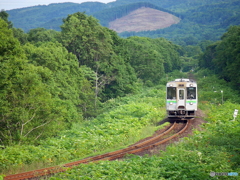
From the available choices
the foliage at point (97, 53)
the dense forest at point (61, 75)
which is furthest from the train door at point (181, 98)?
the foliage at point (97, 53)

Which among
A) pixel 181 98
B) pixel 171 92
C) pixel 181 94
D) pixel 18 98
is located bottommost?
pixel 181 98

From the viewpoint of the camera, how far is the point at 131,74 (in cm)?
4891

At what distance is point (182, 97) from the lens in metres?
19.8

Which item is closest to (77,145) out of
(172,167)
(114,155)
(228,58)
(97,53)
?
(114,155)

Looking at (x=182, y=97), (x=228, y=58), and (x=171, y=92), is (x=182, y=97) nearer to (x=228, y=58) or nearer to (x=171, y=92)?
(x=171, y=92)

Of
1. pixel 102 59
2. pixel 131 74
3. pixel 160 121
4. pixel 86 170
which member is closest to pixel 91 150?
pixel 86 170

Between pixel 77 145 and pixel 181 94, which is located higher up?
pixel 181 94

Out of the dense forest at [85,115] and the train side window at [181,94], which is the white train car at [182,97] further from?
the dense forest at [85,115]

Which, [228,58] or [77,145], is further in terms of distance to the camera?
[228,58]

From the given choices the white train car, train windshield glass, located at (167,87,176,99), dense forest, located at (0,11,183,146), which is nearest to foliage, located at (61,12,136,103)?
dense forest, located at (0,11,183,146)

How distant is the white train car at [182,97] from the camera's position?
1964 centimetres

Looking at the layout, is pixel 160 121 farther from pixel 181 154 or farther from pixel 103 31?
pixel 103 31

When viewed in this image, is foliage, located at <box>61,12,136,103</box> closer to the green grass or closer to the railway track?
the railway track

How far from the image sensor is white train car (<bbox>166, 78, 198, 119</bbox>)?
1964cm
